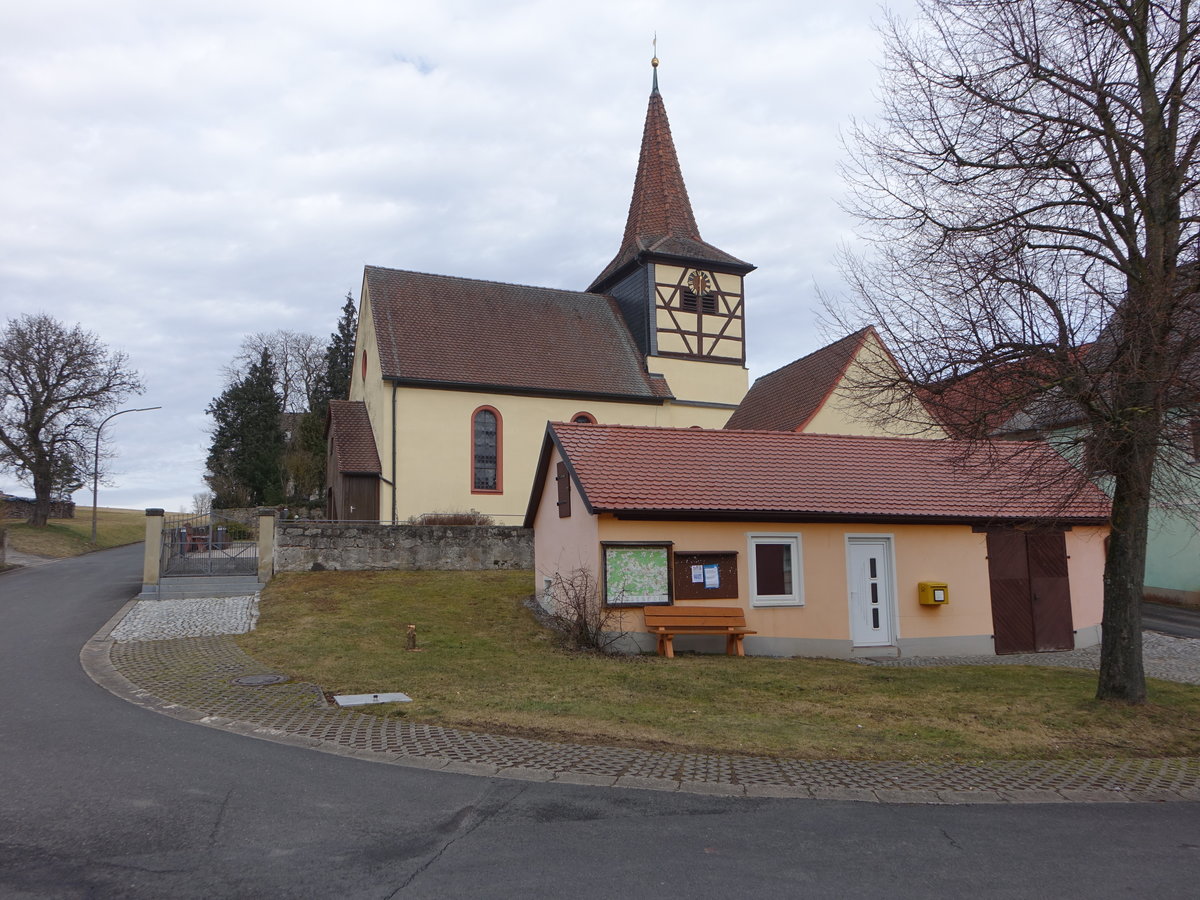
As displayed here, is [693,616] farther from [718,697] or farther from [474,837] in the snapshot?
[474,837]

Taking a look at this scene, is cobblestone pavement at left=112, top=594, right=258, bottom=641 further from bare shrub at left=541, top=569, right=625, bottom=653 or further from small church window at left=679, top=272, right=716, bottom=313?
small church window at left=679, top=272, right=716, bottom=313

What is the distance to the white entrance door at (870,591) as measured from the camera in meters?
15.3

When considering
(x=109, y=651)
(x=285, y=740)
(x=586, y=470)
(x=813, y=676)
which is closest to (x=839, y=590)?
(x=813, y=676)

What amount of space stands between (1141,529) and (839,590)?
5.65 meters

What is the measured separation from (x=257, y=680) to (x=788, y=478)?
9.50 metres

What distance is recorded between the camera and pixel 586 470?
14820mm

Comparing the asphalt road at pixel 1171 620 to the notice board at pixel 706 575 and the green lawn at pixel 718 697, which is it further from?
the notice board at pixel 706 575

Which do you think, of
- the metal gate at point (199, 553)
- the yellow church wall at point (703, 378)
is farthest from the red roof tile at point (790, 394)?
the metal gate at point (199, 553)

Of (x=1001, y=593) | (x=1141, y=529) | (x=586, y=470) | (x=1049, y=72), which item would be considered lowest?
(x=1001, y=593)

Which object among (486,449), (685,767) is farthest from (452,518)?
(685,767)

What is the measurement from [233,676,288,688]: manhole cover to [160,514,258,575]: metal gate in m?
9.37

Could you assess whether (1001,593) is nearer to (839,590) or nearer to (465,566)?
(839,590)

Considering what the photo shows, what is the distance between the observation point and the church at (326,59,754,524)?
1110 inches

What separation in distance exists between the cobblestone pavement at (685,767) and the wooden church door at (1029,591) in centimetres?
793
